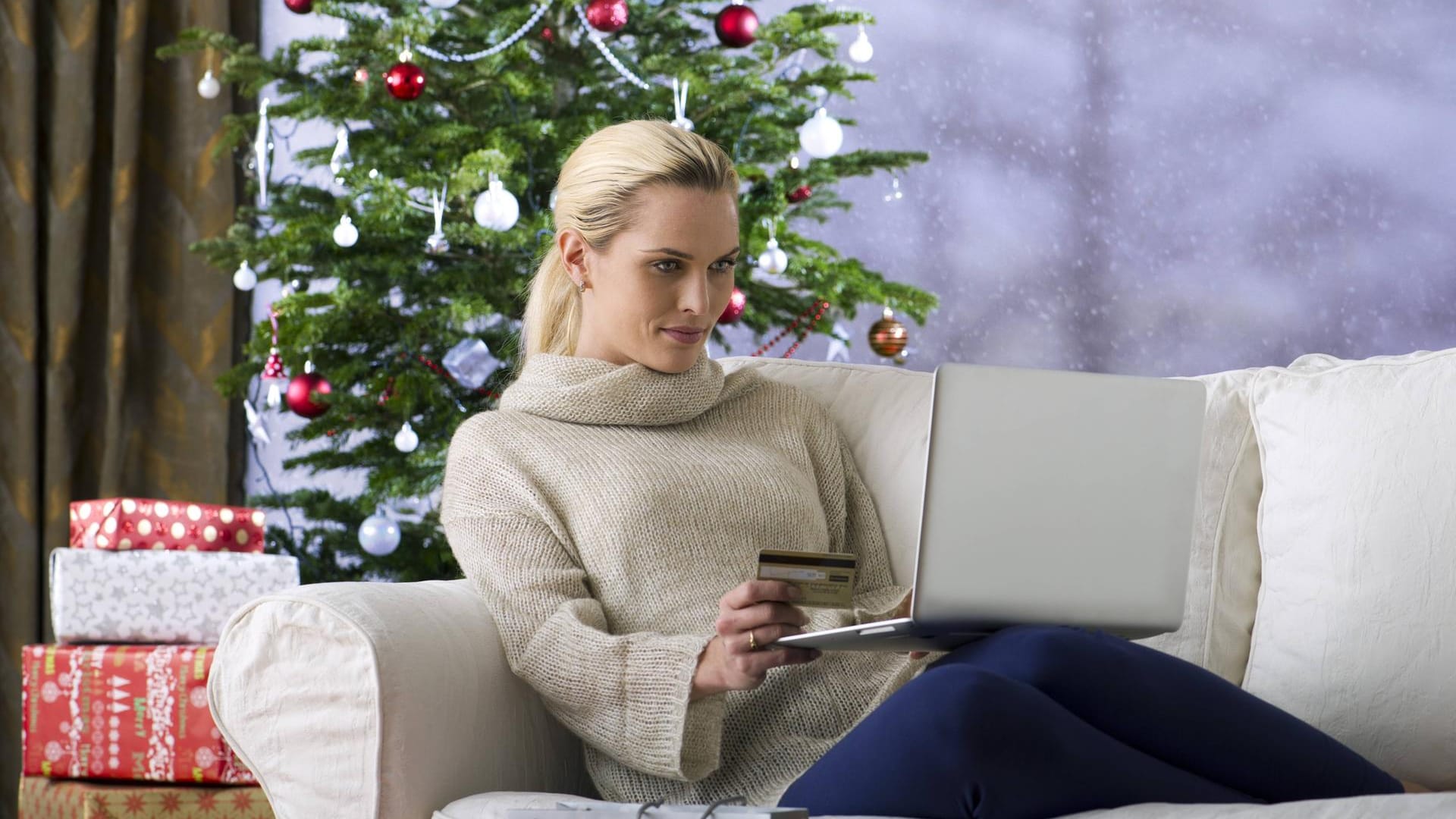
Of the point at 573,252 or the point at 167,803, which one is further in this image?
the point at 167,803

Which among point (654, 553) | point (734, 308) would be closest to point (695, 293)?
point (654, 553)

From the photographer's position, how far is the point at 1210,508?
1.60 m

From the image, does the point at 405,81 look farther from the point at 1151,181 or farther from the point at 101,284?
the point at 1151,181

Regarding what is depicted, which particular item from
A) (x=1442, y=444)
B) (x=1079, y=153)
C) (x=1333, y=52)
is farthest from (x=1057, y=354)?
(x=1442, y=444)

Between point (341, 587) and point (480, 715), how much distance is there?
17 centimetres

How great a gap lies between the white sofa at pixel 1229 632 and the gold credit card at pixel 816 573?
27 centimetres

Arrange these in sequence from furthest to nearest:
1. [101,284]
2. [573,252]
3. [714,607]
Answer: [101,284]
[573,252]
[714,607]

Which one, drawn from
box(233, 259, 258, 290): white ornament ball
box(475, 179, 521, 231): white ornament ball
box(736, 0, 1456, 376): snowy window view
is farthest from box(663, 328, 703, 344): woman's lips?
box(736, 0, 1456, 376): snowy window view

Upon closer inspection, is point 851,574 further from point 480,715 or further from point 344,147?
point 344,147

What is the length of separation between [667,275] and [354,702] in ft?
2.05

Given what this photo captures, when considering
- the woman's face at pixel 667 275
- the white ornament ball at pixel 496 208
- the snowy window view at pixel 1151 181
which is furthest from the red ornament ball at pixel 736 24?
the woman's face at pixel 667 275

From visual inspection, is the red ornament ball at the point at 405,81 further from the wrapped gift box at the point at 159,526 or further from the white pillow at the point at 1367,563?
the white pillow at the point at 1367,563

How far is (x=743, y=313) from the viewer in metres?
2.69

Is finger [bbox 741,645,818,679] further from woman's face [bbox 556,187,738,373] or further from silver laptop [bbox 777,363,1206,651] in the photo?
woman's face [bbox 556,187,738,373]
